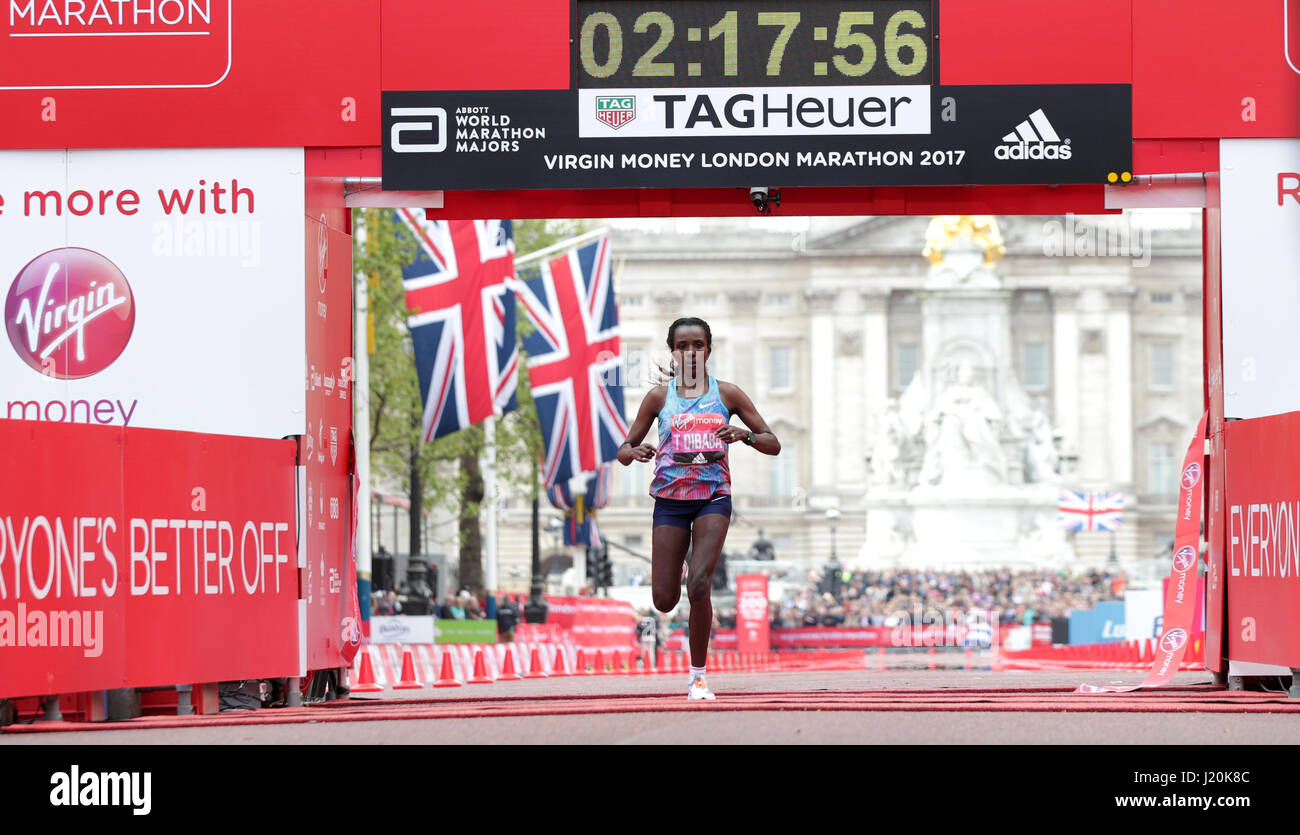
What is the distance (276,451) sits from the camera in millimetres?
12734

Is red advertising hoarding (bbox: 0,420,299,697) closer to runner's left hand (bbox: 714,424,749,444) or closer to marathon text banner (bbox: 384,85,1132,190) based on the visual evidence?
marathon text banner (bbox: 384,85,1132,190)

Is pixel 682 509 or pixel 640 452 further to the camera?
pixel 682 509

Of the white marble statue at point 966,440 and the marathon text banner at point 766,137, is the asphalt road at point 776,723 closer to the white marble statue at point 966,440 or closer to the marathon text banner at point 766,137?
the marathon text banner at point 766,137

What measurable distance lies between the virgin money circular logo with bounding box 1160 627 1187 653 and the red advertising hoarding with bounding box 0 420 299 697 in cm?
570

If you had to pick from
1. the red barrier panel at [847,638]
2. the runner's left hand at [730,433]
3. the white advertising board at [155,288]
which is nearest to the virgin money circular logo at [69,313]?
the white advertising board at [155,288]

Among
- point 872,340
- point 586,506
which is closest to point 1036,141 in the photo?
point 586,506

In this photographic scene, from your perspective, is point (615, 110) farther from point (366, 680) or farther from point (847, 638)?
point (847, 638)

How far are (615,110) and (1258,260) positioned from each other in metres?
4.31

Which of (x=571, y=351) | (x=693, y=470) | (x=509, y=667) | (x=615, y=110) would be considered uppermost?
(x=615, y=110)

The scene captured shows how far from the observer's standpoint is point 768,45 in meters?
13.3

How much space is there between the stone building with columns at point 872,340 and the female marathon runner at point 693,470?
9365cm
